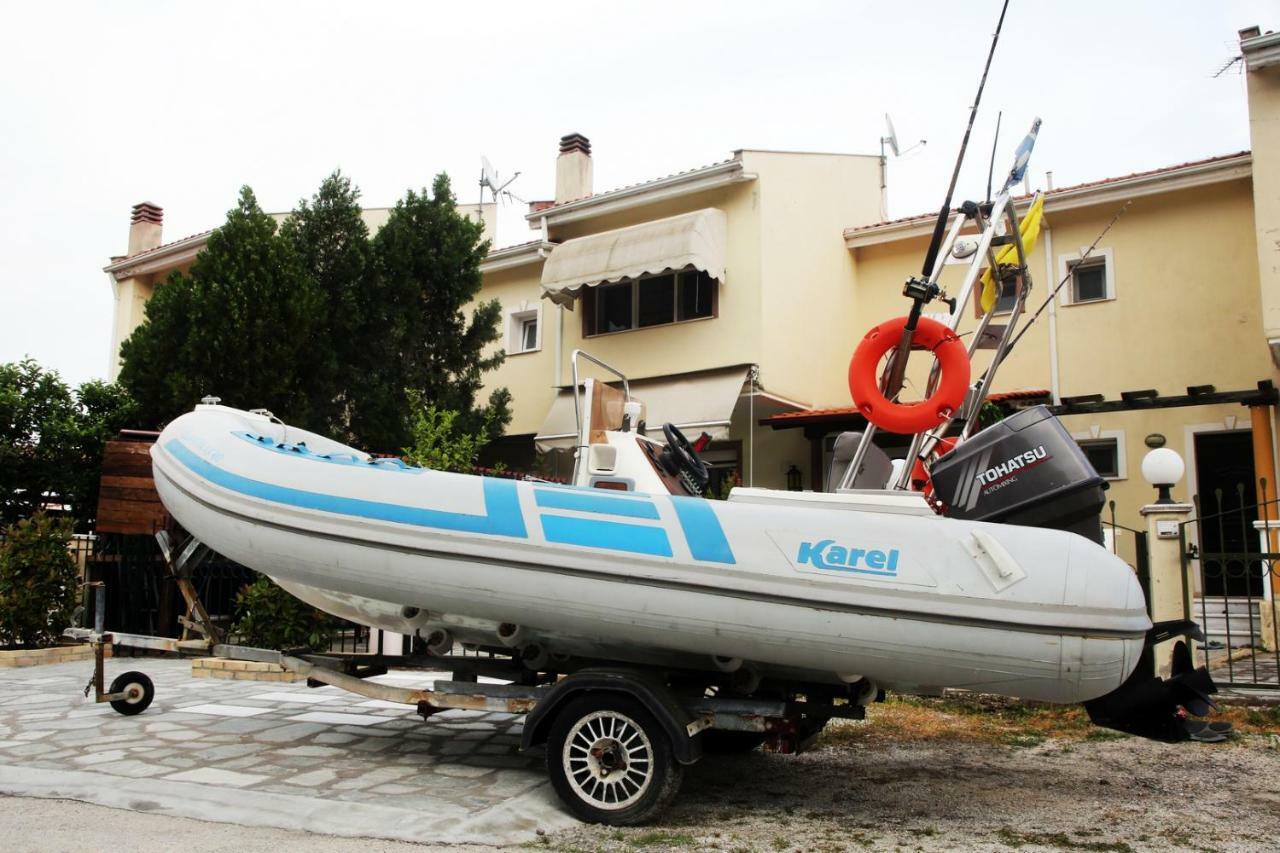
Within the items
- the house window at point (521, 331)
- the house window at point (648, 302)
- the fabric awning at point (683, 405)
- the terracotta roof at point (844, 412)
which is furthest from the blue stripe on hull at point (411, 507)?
the house window at point (521, 331)

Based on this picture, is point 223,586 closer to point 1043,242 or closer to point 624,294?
point 624,294

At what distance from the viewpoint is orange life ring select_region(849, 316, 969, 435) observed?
14.6 ft

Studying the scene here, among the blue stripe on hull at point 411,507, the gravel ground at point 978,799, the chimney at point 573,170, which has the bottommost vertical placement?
the gravel ground at point 978,799

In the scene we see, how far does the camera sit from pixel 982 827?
13.5 ft

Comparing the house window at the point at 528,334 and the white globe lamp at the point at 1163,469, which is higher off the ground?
the house window at the point at 528,334

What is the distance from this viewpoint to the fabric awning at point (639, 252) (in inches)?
505

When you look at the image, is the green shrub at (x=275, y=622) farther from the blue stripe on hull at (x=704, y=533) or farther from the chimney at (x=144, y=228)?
the chimney at (x=144, y=228)

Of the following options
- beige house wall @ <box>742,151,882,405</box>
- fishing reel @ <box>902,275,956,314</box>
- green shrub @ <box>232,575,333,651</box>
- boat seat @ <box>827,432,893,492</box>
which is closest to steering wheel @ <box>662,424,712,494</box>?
boat seat @ <box>827,432,893,492</box>

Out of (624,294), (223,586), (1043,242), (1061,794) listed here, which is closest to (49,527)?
(223,586)

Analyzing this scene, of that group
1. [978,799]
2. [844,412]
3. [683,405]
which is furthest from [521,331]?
[978,799]

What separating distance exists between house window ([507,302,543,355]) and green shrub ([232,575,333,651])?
28.0ft

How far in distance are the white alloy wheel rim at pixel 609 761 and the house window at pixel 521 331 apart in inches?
485

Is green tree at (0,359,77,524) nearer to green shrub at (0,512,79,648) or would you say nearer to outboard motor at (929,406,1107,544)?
green shrub at (0,512,79,648)

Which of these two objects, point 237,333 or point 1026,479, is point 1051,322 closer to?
point 1026,479
